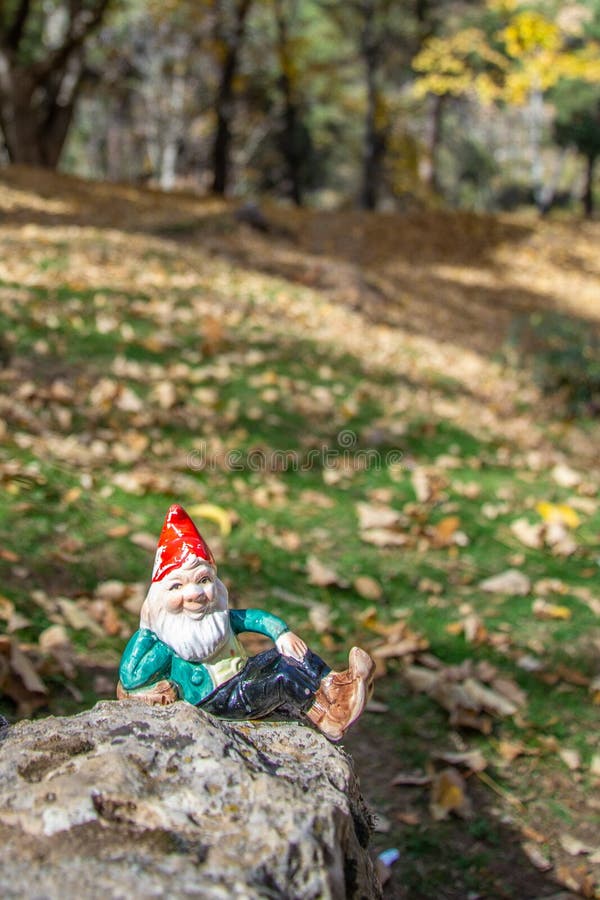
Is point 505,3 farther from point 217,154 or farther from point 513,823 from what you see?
point 513,823

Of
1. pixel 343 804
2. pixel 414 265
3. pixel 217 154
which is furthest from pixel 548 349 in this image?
pixel 217 154

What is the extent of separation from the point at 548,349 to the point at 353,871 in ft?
26.0

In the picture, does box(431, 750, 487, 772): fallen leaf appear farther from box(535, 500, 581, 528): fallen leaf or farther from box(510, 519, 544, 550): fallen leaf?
box(535, 500, 581, 528): fallen leaf

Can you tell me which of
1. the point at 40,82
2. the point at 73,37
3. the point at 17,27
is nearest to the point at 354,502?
the point at 73,37

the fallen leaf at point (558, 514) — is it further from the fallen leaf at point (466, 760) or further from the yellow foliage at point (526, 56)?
the yellow foliage at point (526, 56)

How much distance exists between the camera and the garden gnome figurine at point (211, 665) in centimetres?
199

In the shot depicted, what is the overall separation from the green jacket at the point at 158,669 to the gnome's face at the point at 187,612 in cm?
2

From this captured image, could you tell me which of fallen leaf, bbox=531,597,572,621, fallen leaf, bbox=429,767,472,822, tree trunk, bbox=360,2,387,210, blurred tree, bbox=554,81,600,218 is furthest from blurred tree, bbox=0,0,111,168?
fallen leaf, bbox=429,767,472,822

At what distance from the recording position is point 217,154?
17.7m

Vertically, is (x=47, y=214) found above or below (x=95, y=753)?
above

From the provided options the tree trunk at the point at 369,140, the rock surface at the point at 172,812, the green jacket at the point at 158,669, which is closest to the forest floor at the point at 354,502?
the green jacket at the point at 158,669

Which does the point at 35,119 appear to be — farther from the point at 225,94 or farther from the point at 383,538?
the point at 383,538

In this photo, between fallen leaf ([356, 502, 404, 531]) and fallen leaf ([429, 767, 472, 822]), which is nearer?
fallen leaf ([429, 767, 472, 822])

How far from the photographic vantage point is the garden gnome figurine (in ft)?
6.53
